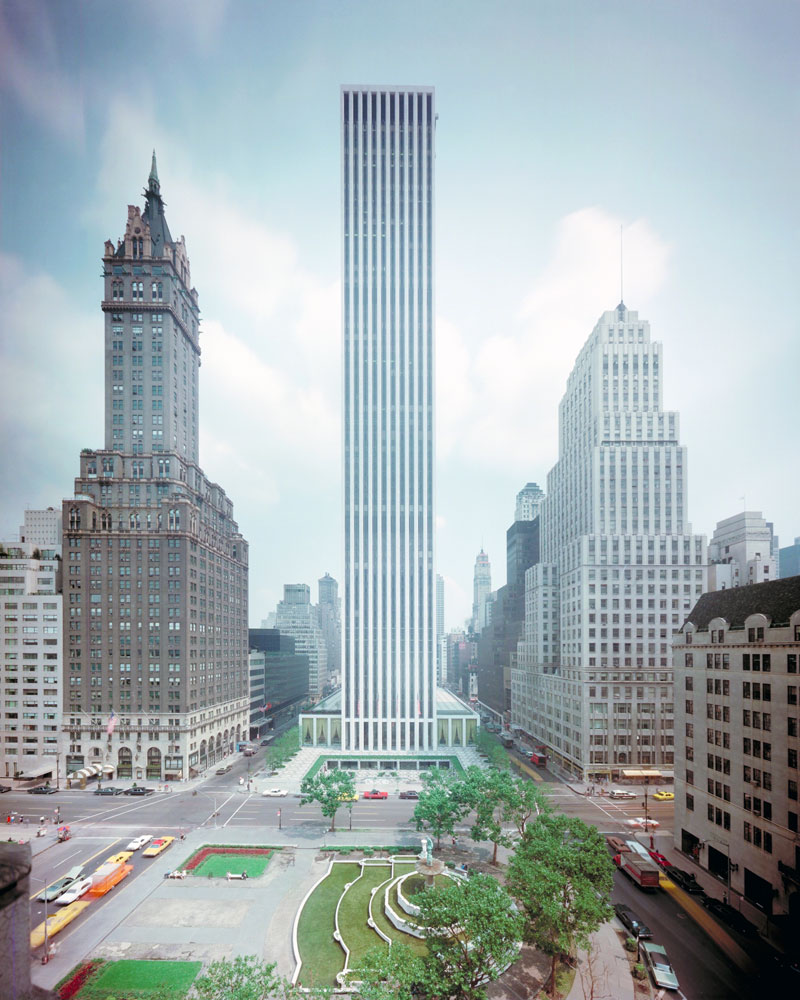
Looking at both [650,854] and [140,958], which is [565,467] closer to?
[650,854]

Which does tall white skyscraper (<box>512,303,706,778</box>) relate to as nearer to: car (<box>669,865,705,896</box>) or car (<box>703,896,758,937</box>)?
car (<box>669,865,705,896</box>)

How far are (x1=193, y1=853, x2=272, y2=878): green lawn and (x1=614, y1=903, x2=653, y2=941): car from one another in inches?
994

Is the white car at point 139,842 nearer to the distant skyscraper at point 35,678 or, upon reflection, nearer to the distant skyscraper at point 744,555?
the distant skyscraper at point 35,678

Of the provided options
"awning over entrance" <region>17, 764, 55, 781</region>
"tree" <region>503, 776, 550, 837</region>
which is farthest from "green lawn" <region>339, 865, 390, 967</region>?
"awning over entrance" <region>17, 764, 55, 781</region>

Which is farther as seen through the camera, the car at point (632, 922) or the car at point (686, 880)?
the car at point (686, 880)

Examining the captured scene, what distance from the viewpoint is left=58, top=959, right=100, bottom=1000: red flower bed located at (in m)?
25.7

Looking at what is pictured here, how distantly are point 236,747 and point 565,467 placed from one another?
70327mm

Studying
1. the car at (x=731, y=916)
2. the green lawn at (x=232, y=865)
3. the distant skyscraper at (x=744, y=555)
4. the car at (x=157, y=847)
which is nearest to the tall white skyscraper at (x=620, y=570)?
the distant skyscraper at (x=744, y=555)

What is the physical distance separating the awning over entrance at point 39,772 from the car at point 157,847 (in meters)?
30.4

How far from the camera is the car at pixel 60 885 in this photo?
3490cm

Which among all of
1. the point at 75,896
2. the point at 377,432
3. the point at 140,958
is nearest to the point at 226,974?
the point at 140,958

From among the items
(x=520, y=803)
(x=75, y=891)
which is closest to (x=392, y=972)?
(x=520, y=803)

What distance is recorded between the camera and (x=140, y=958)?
1161 inches

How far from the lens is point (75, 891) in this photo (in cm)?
3653
